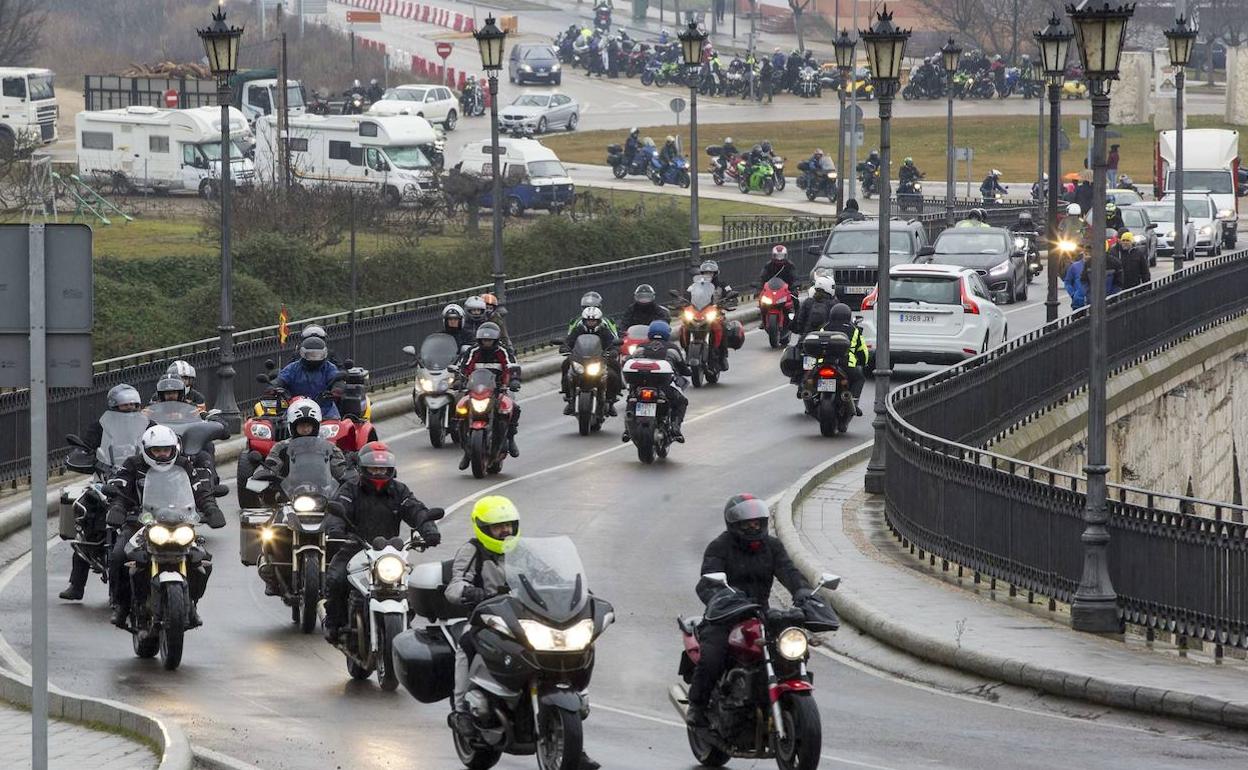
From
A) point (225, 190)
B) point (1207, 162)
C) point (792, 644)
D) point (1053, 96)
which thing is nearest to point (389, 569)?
point (792, 644)

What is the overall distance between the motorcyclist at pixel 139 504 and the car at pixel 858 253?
77.4 feet

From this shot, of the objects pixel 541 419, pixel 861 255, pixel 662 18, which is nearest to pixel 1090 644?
pixel 541 419

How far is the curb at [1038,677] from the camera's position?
1372cm

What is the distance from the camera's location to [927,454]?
20.4 meters

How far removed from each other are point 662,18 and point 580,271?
8929cm

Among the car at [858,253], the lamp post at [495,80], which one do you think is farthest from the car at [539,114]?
the lamp post at [495,80]

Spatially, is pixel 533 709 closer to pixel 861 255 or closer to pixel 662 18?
pixel 861 255

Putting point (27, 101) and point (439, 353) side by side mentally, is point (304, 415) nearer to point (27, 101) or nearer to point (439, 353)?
point (439, 353)

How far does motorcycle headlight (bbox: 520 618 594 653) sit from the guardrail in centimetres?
495

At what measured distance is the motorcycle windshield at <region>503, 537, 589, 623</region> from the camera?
11.6 m

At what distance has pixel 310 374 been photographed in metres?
22.6

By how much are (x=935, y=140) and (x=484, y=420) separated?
6382cm

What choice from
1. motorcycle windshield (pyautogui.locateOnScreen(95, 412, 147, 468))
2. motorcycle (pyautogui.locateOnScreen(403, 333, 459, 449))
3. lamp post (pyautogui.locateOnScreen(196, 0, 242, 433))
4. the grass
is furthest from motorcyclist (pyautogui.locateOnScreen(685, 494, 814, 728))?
the grass

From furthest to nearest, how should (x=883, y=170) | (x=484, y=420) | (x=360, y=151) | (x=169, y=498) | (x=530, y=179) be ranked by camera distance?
(x=360, y=151) → (x=530, y=179) → (x=484, y=420) → (x=883, y=170) → (x=169, y=498)
